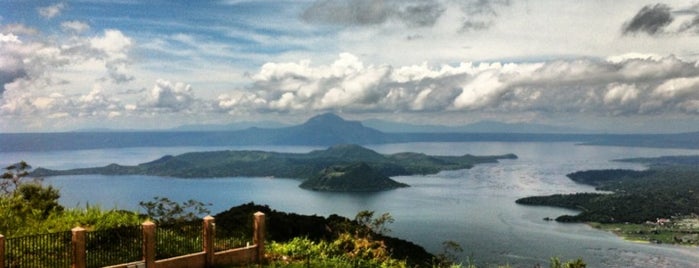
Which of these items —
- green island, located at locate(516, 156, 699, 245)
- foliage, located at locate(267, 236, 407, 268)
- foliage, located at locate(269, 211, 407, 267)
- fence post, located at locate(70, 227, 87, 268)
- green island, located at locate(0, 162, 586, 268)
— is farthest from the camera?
green island, located at locate(516, 156, 699, 245)

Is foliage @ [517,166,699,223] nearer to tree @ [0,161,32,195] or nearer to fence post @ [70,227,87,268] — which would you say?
tree @ [0,161,32,195]

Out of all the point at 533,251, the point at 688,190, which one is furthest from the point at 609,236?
the point at 688,190

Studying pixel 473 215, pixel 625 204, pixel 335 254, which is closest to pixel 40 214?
pixel 335 254

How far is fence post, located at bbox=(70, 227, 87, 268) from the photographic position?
11281 mm

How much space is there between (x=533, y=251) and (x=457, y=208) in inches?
1922

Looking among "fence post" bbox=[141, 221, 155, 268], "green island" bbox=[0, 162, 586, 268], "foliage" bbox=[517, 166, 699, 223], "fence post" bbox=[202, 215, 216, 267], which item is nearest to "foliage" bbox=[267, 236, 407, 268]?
"green island" bbox=[0, 162, 586, 268]

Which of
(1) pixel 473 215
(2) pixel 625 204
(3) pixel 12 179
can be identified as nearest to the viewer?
(3) pixel 12 179

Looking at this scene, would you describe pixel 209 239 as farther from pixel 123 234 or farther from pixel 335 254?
pixel 335 254

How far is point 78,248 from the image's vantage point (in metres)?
11.4

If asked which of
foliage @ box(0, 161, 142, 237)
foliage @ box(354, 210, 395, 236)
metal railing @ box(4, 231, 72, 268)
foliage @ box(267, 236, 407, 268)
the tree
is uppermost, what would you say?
the tree

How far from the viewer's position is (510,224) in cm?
12731

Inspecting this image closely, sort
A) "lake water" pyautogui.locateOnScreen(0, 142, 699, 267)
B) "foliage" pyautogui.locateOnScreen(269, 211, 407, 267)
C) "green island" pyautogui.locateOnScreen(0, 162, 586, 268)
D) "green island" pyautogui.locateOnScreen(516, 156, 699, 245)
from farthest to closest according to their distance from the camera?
"green island" pyautogui.locateOnScreen(516, 156, 699, 245) < "lake water" pyautogui.locateOnScreen(0, 142, 699, 267) < "foliage" pyautogui.locateOnScreen(269, 211, 407, 267) < "green island" pyautogui.locateOnScreen(0, 162, 586, 268)

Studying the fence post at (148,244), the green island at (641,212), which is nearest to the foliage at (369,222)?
the fence post at (148,244)

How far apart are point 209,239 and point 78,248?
10.2 feet
